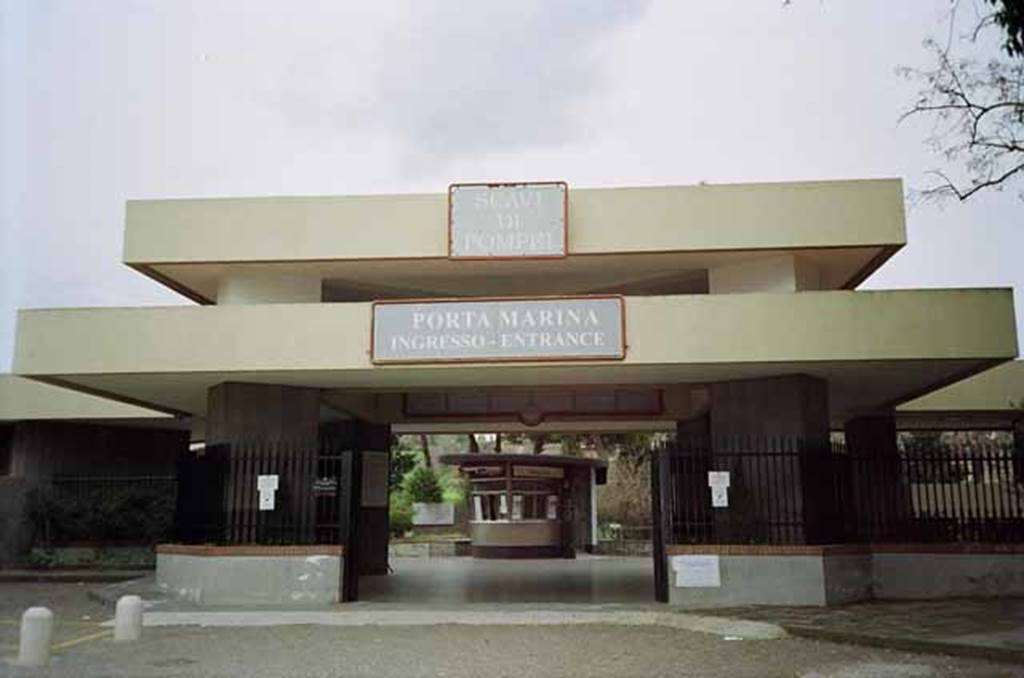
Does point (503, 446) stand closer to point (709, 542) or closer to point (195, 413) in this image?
point (195, 413)

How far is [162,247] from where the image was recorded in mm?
16641

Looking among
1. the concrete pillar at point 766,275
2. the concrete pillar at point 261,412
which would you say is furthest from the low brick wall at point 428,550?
the concrete pillar at point 766,275

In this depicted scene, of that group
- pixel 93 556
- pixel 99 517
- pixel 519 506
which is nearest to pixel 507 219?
pixel 99 517

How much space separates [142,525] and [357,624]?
11.7m

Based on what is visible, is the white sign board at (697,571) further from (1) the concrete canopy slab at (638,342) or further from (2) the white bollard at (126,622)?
(2) the white bollard at (126,622)

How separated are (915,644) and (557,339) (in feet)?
21.2

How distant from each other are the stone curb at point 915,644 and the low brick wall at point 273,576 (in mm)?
6746

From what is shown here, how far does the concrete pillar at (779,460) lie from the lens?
1577cm

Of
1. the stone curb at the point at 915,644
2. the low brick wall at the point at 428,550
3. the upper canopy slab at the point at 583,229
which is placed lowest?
the stone curb at the point at 915,644

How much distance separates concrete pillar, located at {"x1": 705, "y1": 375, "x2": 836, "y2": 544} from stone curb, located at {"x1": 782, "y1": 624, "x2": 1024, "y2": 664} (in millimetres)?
3405

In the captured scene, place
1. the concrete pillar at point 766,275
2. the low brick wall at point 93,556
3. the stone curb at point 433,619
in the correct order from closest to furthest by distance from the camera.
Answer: the stone curb at point 433,619, the concrete pillar at point 766,275, the low brick wall at point 93,556

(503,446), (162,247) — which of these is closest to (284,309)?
(162,247)

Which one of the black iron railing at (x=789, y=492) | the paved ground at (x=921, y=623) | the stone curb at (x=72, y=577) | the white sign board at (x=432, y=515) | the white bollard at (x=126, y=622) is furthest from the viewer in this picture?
the white sign board at (x=432, y=515)

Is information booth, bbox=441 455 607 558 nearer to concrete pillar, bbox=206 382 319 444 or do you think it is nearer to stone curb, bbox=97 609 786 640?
concrete pillar, bbox=206 382 319 444
